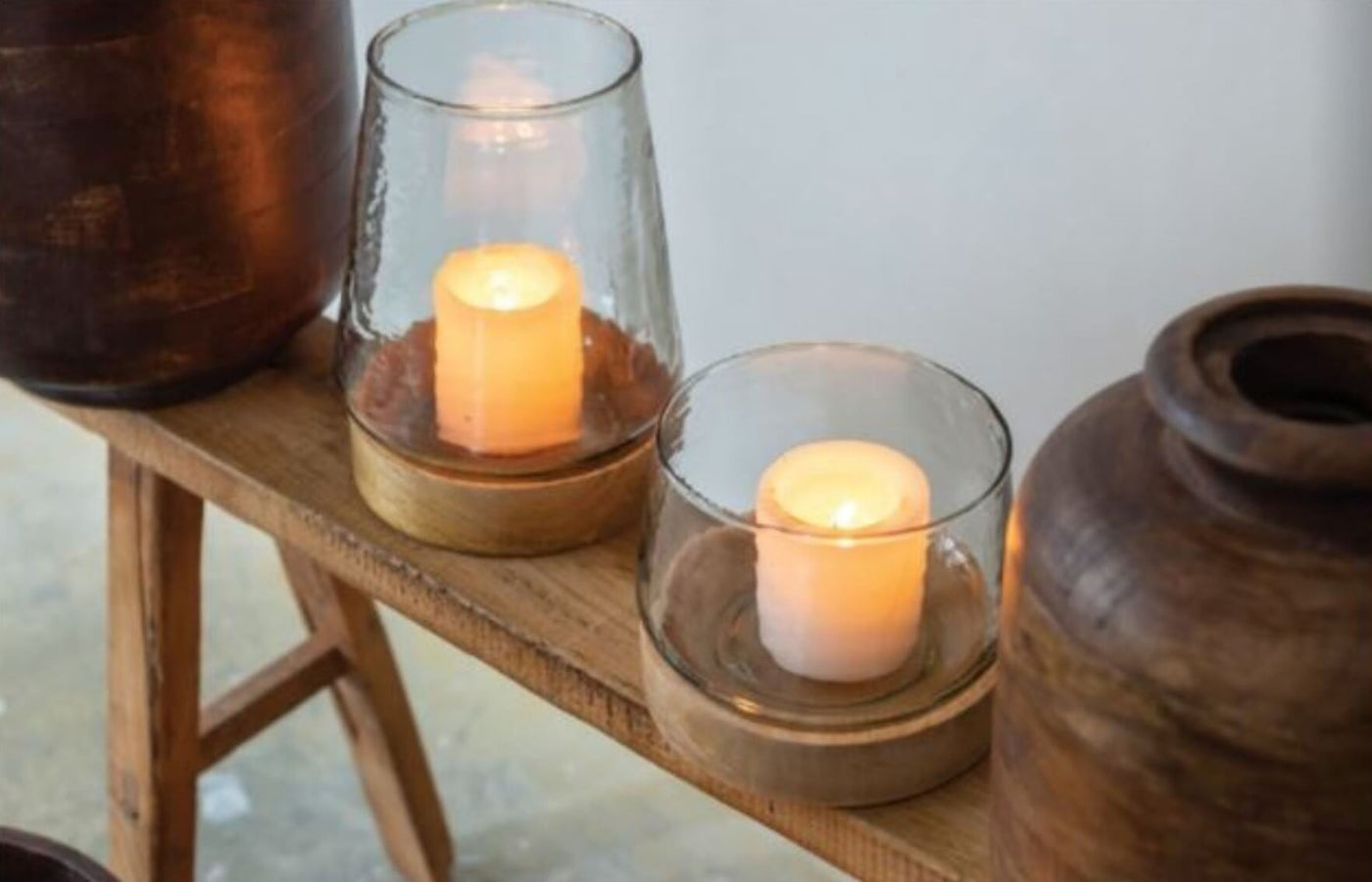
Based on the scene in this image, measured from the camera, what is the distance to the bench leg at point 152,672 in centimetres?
98

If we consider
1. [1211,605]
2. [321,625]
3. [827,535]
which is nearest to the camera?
[1211,605]

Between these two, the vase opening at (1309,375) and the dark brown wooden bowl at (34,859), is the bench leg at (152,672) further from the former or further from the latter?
the vase opening at (1309,375)

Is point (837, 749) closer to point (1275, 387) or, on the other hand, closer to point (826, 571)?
point (826, 571)

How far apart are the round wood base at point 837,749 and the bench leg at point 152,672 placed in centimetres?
34

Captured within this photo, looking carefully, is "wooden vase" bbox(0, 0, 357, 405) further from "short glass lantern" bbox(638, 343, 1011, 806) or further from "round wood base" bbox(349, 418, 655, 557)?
"short glass lantern" bbox(638, 343, 1011, 806)

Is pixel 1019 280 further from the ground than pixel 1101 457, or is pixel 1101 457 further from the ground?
pixel 1101 457

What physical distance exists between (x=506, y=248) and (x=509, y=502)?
99 millimetres

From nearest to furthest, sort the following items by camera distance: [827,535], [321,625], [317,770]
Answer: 1. [827,535]
2. [321,625]
3. [317,770]

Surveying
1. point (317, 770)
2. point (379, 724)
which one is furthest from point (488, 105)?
point (317, 770)

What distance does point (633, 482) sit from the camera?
2.72 ft

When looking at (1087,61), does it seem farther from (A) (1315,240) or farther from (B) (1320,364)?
(B) (1320,364)

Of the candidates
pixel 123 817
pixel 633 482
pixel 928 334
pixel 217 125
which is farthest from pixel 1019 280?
pixel 123 817

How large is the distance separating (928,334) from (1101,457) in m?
0.44

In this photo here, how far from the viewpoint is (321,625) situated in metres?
1.16
